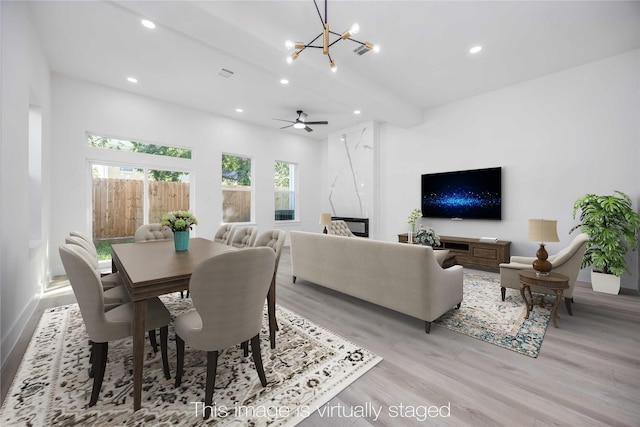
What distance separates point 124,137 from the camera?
486cm

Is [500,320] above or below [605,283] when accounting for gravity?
below

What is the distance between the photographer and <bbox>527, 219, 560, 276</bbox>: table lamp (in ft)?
8.89

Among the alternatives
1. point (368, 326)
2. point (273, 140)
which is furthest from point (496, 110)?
point (273, 140)

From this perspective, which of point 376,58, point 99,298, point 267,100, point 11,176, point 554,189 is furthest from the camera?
point 267,100

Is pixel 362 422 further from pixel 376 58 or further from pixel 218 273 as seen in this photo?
pixel 376 58

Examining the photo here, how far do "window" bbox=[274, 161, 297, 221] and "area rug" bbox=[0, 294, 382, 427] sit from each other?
5298 mm

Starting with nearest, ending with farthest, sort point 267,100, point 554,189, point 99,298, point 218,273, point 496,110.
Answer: point 218,273, point 99,298, point 554,189, point 496,110, point 267,100

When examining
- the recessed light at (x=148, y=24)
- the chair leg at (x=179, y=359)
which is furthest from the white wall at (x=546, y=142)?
the chair leg at (x=179, y=359)

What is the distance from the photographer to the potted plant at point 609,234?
11.2 ft

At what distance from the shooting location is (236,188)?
6.58m

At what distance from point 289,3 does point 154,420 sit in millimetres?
3710

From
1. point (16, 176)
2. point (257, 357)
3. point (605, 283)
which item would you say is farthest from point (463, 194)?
point (16, 176)

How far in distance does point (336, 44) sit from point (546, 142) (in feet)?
12.5

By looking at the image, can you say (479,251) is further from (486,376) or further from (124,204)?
(124,204)
